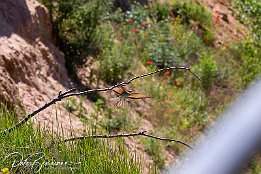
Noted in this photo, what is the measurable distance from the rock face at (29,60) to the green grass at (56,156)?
2.78 metres

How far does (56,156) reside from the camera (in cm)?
226

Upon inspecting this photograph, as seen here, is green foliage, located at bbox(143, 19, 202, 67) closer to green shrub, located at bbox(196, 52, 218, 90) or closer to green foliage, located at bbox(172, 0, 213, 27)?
green shrub, located at bbox(196, 52, 218, 90)

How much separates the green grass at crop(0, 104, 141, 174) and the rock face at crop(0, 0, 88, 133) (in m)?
2.78

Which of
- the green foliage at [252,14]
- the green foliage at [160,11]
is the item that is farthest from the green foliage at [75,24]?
the green foliage at [160,11]

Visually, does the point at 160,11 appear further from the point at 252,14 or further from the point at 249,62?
the point at 252,14

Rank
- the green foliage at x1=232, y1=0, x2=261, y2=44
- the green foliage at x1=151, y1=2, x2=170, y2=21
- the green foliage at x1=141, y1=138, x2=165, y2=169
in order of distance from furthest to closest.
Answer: the green foliage at x1=151, y1=2, x2=170, y2=21 < the green foliage at x1=232, y1=0, x2=261, y2=44 < the green foliage at x1=141, y1=138, x2=165, y2=169

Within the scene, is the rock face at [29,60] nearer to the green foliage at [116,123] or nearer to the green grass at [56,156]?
the green foliage at [116,123]

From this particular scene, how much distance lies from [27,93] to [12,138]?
11.5 ft

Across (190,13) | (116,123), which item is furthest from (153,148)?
(190,13)

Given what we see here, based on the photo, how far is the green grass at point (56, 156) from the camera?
216cm

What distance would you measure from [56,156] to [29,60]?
4.24 m

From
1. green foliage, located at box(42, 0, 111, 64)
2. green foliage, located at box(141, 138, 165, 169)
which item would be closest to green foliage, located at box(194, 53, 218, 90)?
green foliage, located at box(42, 0, 111, 64)

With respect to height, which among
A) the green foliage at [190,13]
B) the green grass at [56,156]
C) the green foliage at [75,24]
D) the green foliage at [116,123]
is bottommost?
the green grass at [56,156]

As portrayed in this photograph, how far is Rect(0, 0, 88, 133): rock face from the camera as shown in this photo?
5633mm
